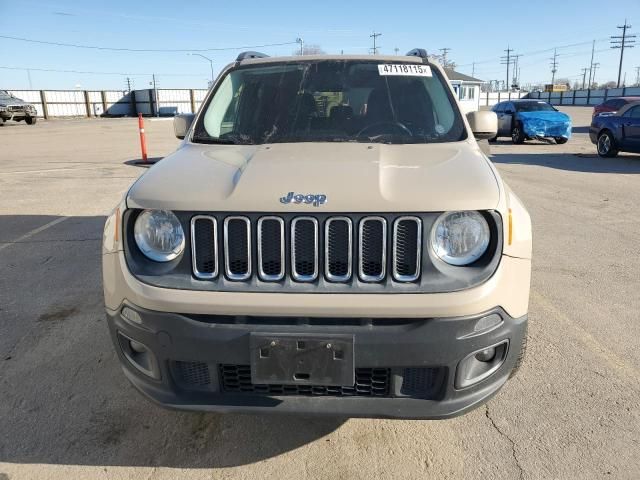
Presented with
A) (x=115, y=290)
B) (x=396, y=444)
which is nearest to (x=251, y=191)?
(x=115, y=290)

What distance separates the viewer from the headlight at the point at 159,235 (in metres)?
2.26

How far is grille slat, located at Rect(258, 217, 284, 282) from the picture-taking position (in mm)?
2148

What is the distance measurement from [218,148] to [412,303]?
5.24ft

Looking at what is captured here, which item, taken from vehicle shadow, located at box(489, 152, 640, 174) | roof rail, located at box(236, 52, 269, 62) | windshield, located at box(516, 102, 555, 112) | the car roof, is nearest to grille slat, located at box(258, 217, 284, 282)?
the car roof

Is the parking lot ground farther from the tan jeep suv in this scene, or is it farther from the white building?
the white building

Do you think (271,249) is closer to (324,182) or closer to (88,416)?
(324,182)

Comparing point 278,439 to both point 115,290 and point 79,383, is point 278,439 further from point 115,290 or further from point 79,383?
point 79,383

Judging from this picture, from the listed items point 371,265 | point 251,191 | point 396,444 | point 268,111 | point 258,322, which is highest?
point 268,111

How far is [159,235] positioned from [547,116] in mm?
17837

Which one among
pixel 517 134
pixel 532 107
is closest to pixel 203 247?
pixel 517 134

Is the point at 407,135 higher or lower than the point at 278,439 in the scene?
higher

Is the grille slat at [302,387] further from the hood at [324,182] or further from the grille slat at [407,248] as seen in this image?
the hood at [324,182]

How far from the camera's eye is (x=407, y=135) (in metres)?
3.21

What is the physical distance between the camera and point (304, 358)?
2070 mm
